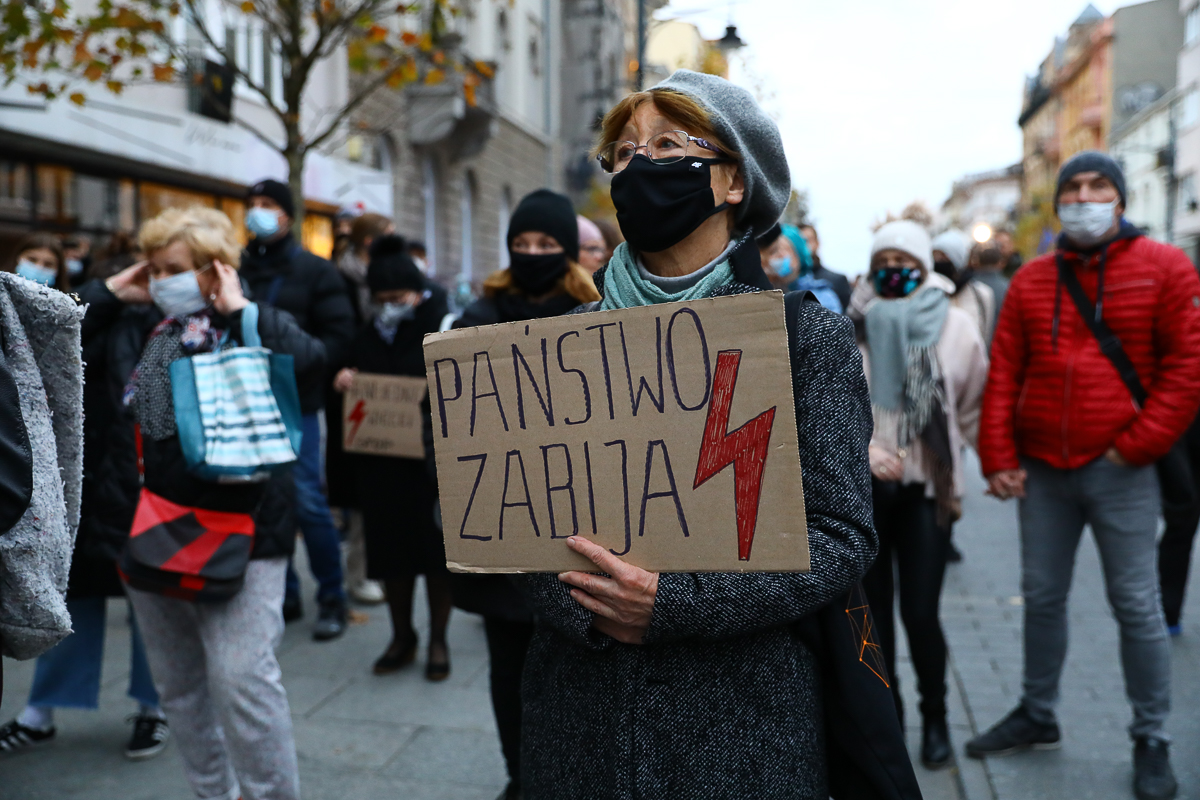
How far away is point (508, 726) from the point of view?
11.9 ft

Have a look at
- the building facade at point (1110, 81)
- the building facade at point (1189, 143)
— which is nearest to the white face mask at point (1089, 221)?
the building facade at point (1189, 143)

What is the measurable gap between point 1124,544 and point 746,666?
103 inches

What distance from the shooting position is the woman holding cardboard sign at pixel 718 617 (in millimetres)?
1785

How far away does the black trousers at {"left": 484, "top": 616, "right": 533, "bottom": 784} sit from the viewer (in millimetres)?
3596

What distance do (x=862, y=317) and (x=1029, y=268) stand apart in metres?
0.67

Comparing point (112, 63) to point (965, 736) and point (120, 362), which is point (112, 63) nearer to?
point (120, 362)

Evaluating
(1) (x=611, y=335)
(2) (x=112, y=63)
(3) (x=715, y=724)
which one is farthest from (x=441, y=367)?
(2) (x=112, y=63)

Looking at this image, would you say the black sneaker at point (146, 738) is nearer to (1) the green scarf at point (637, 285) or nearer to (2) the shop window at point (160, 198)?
(1) the green scarf at point (637, 285)

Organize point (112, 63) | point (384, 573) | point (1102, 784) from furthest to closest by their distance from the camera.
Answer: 1. point (112, 63)
2. point (384, 573)
3. point (1102, 784)

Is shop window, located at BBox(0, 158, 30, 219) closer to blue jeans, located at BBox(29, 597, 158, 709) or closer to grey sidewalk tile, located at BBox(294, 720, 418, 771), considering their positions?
blue jeans, located at BBox(29, 597, 158, 709)

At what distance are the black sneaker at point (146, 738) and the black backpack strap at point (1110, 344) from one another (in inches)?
156

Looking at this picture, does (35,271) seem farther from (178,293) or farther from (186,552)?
(186,552)

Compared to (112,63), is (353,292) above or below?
below

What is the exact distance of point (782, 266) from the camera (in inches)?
197
